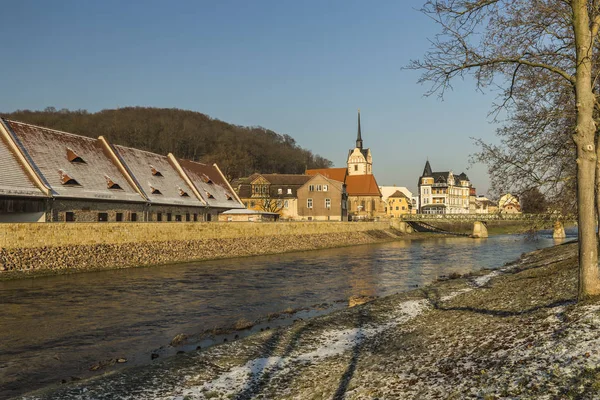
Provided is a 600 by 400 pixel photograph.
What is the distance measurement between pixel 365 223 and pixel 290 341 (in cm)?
5855

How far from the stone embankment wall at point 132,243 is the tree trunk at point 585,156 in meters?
26.9

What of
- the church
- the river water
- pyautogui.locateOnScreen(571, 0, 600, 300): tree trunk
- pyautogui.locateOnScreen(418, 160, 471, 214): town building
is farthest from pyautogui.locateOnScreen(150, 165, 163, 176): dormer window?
pyautogui.locateOnScreen(418, 160, 471, 214): town building

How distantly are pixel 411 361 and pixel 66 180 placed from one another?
3310cm

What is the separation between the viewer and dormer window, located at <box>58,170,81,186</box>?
3500 centimetres

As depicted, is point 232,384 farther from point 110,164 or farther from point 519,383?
point 110,164

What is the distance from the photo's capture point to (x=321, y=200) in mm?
81125

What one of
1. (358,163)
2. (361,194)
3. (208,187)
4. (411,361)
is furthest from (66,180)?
(358,163)

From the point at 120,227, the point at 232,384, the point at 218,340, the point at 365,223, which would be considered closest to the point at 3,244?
the point at 120,227

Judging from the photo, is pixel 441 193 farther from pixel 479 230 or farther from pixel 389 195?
pixel 479 230

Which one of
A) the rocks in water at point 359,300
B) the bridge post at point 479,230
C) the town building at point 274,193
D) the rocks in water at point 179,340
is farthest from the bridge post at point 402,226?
the rocks in water at point 179,340

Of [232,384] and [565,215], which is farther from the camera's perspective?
[565,215]

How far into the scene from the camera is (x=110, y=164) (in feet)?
138

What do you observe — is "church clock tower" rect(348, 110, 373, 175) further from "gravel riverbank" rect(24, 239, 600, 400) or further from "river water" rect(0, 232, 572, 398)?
"gravel riverbank" rect(24, 239, 600, 400)

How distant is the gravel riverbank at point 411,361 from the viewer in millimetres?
6703
